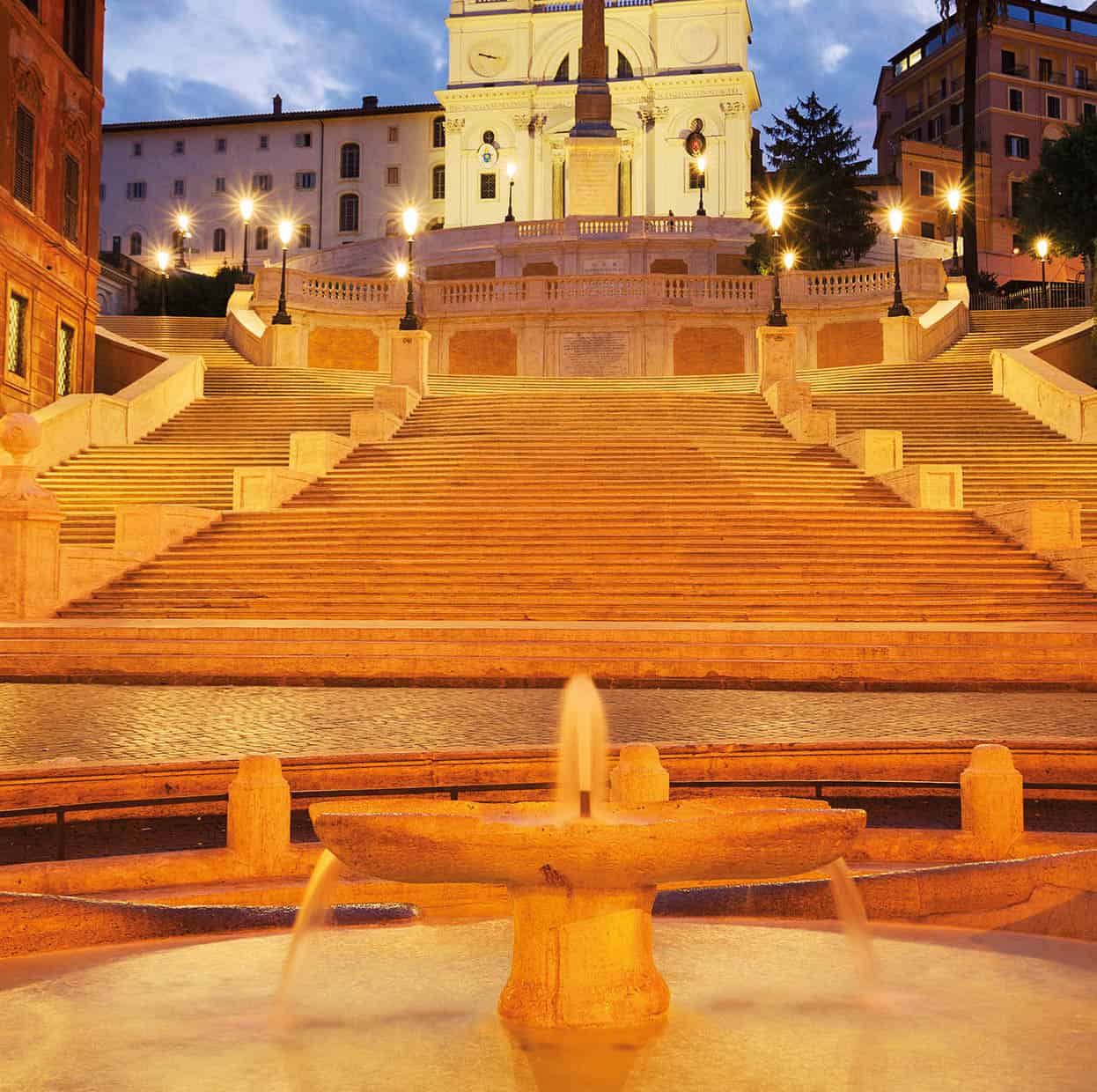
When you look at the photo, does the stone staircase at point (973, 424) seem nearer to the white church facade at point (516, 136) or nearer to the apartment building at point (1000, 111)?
the apartment building at point (1000, 111)

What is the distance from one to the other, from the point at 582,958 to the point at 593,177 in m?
53.8

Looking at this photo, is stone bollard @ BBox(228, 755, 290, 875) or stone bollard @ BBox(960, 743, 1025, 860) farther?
stone bollard @ BBox(960, 743, 1025, 860)

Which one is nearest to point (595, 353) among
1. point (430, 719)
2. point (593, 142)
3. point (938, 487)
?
point (593, 142)

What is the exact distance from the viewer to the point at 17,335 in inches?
1292

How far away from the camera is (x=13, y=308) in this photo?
32625 mm

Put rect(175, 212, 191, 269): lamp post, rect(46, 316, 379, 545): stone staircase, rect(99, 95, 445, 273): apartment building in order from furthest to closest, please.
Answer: rect(99, 95, 445, 273): apartment building < rect(175, 212, 191, 269): lamp post < rect(46, 316, 379, 545): stone staircase

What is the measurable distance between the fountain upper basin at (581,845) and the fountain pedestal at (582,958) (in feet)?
0.74

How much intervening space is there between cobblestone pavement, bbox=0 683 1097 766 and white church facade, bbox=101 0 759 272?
234 ft

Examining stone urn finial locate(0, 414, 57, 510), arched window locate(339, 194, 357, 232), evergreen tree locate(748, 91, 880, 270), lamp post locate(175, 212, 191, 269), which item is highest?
arched window locate(339, 194, 357, 232)

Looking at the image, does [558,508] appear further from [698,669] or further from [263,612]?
[698,669]

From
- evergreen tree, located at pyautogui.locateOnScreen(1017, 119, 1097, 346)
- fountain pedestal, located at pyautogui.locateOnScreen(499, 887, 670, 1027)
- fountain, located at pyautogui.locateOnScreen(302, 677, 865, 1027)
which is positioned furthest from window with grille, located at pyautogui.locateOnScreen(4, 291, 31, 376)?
evergreen tree, located at pyautogui.locateOnScreen(1017, 119, 1097, 346)

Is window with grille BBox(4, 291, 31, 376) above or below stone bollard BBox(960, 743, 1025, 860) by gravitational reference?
above

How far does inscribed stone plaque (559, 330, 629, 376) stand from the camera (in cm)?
4416

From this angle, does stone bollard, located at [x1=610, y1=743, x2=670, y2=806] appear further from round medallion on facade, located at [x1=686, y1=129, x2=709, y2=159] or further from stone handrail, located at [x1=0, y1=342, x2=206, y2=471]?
round medallion on facade, located at [x1=686, y1=129, x2=709, y2=159]
